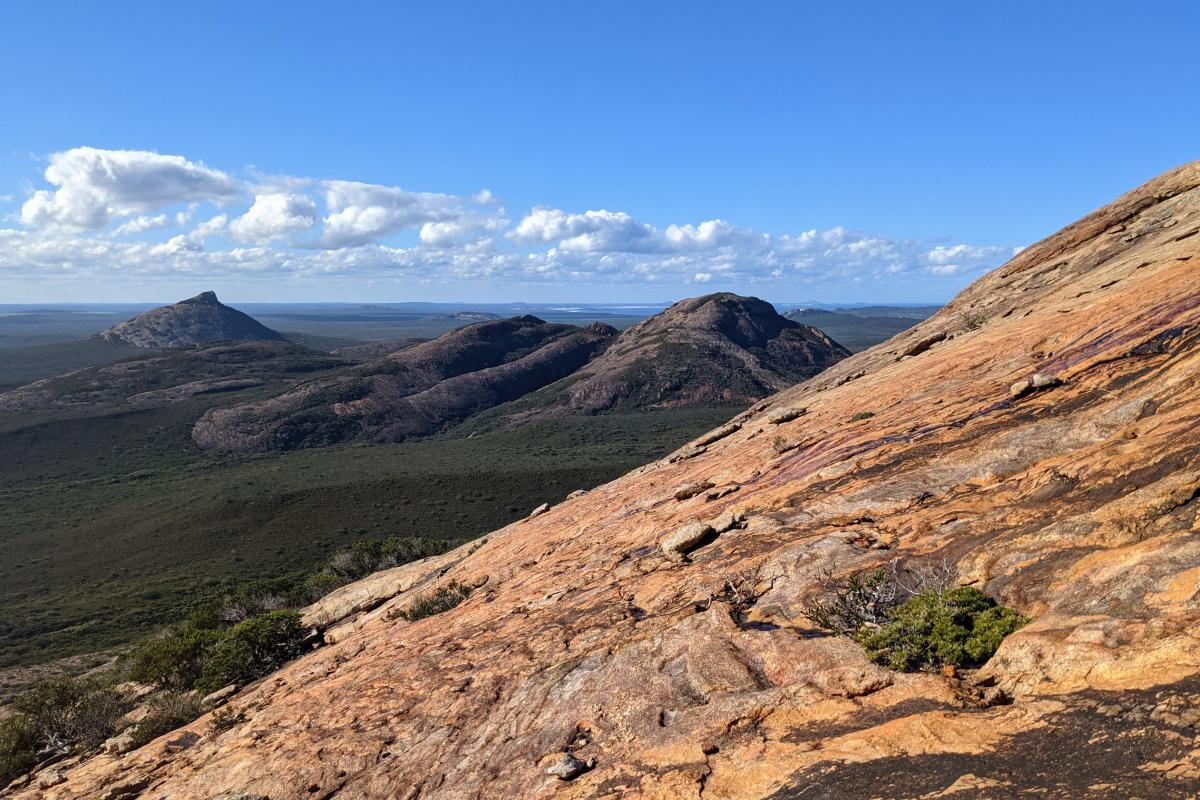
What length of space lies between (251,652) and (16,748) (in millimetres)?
6195

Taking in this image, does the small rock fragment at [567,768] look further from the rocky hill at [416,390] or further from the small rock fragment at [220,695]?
the rocky hill at [416,390]

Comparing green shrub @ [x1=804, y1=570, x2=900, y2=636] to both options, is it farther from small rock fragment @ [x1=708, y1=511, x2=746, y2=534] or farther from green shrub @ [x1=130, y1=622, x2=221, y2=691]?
green shrub @ [x1=130, y1=622, x2=221, y2=691]

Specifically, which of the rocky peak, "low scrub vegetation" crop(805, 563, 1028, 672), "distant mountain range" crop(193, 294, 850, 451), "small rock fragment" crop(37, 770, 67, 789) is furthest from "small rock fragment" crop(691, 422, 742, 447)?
the rocky peak

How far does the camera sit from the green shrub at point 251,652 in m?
21.2

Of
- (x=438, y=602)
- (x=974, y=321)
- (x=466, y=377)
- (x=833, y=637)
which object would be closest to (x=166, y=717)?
(x=438, y=602)

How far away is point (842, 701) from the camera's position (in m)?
9.90

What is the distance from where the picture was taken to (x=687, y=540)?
17.0 metres

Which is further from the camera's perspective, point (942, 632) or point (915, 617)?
point (915, 617)

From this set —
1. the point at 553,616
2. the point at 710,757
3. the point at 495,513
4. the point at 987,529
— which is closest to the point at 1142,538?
the point at 987,529

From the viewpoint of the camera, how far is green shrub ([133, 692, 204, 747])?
17625 mm

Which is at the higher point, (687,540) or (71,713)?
(687,540)

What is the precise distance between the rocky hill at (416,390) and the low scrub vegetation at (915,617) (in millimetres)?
118854

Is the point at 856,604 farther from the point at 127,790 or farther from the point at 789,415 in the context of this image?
the point at 789,415

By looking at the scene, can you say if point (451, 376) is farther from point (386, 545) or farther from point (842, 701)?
→ point (842, 701)
